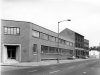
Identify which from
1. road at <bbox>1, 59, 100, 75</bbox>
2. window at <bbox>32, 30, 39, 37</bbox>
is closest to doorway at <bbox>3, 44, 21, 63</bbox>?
window at <bbox>32, 30, 39, 37</bbox>

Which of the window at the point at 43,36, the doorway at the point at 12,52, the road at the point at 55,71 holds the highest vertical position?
the window at the point at 43,36

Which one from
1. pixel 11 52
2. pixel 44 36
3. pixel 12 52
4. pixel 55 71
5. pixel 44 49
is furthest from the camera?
pixel 44 36

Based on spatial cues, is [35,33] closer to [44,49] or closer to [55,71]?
[44,49]

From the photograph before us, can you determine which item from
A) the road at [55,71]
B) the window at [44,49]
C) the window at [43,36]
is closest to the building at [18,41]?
the window at [43,36]

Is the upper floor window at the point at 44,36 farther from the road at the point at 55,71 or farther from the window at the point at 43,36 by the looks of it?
the road at the point at 55,71

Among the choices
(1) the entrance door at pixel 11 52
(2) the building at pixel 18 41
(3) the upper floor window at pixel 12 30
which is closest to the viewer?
(2) the building at pixel 18 41

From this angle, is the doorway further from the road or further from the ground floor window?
the road

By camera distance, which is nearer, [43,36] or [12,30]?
[12,30]

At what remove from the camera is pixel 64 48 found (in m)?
93.3

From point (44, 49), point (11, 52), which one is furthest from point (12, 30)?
point (44, 49)

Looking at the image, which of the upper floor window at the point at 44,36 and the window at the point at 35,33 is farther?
the upper floor window at the point at 44,36

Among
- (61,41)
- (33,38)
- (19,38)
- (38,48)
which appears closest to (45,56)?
(38,48)

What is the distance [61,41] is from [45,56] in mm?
22415

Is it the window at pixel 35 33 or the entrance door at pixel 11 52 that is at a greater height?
the window at pixel 35 33
